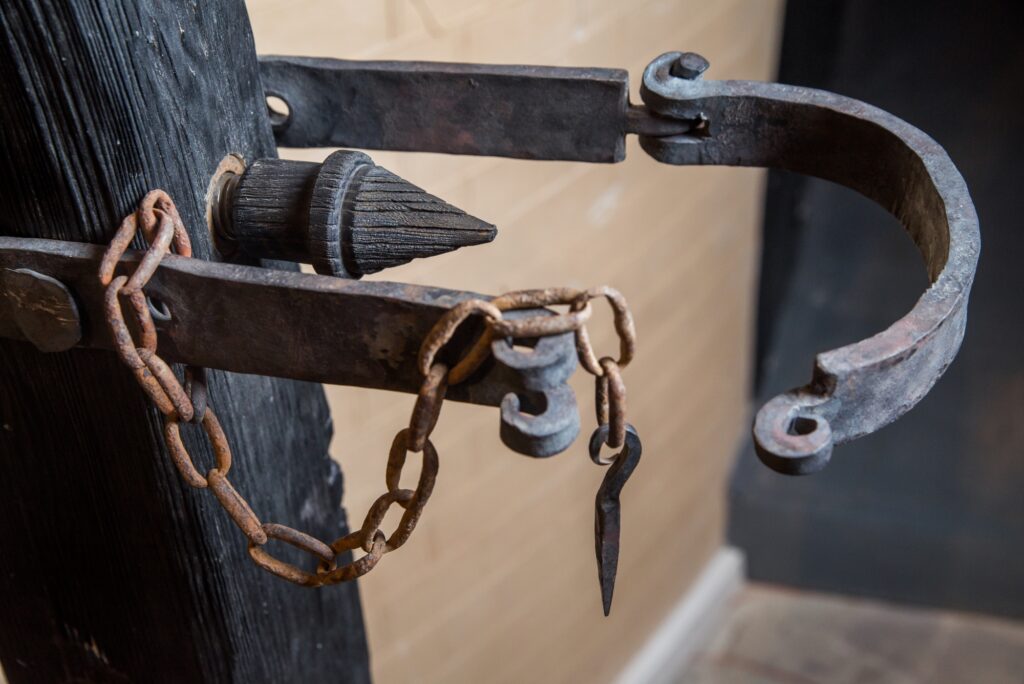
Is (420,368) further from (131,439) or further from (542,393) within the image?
(131,439)

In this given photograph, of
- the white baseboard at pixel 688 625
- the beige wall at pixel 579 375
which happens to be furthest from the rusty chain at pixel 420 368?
the white baseboard at pixel 688 625

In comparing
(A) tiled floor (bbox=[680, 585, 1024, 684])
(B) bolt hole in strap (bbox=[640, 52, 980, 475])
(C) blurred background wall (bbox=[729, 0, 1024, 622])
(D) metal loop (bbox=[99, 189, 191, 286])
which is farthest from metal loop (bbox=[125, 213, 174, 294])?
(A) tiled floor (bbox=[680, 585, 1024, 684])

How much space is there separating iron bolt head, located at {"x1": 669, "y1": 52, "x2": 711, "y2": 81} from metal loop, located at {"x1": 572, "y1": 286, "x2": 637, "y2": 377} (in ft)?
0.72

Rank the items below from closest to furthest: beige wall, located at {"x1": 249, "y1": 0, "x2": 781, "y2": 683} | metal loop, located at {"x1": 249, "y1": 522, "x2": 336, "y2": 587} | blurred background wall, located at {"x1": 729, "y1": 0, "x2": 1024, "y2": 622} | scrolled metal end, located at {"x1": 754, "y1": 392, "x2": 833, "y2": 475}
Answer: scrolled metal end, located at {"x1": 754, "y1": 392, "x2": 833, "y2": 475} → metal loop, located at {"x1": 249, "y1": 522, "x2": 336, "y2": 587} → beige wall, located at {"x1": 249, "y1": 0, "x2": 781, "y2": 683} → blurred background wall, located at {"x1": 729, "y1": 0, "x2": 1024, "y2": 622}

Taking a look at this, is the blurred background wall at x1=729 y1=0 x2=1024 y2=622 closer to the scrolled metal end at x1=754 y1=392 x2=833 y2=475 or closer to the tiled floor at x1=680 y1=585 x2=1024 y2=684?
the tiled floor at x1=680 y1=585 x2=1024 y2=684

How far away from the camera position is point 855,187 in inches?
24.3

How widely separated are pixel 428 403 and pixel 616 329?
88 mm

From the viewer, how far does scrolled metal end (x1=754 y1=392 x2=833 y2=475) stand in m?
0.43

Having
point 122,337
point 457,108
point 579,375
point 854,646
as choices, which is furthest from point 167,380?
point 854,646

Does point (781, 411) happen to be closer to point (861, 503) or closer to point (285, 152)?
point (285, 152)

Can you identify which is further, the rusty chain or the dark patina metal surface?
the dark patina metal surface

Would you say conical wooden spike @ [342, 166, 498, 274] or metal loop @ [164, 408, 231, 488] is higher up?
conical wooden spike @ [342, 166, 498, 274]

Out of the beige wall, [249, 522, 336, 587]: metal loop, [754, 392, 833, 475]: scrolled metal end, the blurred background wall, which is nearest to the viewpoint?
[754, 392, 833, 475]: scrolled metal end

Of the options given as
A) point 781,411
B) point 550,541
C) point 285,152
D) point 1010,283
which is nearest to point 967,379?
point 1010,283
